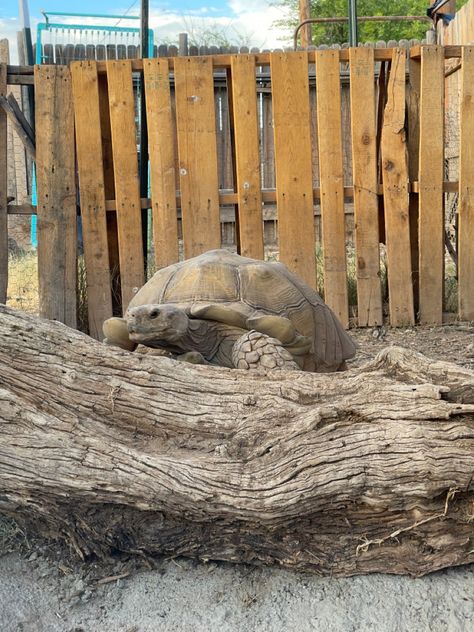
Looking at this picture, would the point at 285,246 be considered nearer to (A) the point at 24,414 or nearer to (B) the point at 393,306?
(B) the point at 393,306

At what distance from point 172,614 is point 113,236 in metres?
4.82

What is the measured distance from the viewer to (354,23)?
8812mm

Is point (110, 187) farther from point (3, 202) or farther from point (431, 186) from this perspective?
point (431, 186)

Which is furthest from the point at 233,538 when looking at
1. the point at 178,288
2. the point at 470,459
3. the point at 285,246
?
the point at 285,246

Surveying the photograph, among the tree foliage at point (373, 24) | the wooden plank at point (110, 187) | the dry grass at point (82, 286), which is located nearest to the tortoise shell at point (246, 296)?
the wooden plank at point (110, 187)

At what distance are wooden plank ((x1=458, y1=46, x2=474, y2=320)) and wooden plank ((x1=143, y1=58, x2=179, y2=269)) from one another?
8.53ft

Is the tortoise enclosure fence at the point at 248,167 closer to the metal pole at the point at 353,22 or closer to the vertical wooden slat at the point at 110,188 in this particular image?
the vertical wooden slat at the point at 110,188

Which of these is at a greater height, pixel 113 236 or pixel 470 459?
pixel 113 236

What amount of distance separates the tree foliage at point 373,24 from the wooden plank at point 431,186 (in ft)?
50.1

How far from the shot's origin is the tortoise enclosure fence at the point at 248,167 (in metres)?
6.70

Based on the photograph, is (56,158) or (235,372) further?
(56,158)

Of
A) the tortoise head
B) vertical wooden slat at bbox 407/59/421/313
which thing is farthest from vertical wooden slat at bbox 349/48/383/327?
the tortoise head

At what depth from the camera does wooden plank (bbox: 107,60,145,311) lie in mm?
6656

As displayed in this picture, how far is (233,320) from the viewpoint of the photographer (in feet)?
12.9
